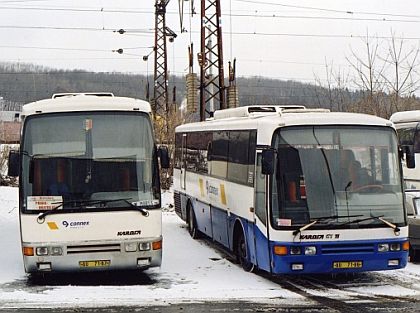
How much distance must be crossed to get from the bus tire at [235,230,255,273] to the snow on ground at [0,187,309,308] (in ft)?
0.55

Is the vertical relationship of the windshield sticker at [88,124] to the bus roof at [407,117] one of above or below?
below

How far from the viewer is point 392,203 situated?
11.5 m

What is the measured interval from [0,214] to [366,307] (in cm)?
1692

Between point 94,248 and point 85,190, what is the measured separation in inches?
39.9

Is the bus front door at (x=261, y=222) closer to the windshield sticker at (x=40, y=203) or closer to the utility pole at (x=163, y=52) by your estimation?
the windshield sticker at (x=40, y=203)

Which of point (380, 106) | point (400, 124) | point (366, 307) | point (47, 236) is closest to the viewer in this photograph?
point (366, 307)

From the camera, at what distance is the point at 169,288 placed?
11344 millimetres

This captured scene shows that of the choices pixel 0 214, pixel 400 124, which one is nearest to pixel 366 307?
pixel 400 124

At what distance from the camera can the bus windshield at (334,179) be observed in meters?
11.2

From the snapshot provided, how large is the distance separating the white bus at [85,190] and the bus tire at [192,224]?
626 cm

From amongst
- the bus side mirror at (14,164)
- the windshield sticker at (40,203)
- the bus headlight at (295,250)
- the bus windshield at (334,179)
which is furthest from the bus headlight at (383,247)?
the bus side mirror at (14,164)

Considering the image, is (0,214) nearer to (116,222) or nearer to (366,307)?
(116,222)

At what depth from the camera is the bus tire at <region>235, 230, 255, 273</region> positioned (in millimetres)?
13039

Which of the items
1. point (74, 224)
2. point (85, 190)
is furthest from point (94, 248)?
point (85, 190)
